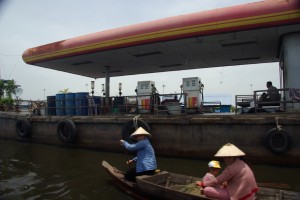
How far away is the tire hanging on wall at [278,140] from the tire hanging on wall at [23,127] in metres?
12.3

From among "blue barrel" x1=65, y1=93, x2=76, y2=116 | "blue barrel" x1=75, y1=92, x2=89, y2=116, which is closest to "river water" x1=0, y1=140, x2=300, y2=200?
"blue barrel" x1=75, y1=92, x2=89, y2=116

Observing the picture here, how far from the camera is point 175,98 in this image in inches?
574

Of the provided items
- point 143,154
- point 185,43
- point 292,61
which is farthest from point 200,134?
point 292,61

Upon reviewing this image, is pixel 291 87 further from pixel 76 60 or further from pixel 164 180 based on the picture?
pixel 76 60

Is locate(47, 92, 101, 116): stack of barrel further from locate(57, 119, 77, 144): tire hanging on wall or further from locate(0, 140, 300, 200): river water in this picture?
locate(0, 140, 300, 200): river water

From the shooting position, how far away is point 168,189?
5.61 metres

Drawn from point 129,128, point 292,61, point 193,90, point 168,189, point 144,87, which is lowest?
point 168,189

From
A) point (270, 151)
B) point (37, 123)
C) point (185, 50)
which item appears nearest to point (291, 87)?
point (270, 151)

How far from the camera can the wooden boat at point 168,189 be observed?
5332 mm

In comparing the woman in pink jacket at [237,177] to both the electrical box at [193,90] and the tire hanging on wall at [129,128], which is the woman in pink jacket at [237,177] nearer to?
the tire hanging on wall at [129,128]

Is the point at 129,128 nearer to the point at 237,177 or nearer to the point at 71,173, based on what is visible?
the point at 71,173

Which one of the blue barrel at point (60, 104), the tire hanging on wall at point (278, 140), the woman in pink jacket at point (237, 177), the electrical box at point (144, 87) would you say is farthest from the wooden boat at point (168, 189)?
the blue barrel at point (60, 104)

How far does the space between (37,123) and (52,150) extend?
276cm

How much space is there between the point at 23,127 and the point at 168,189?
12495mm
